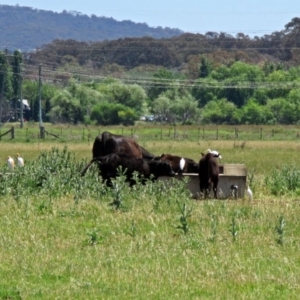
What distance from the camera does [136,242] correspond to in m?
12.8

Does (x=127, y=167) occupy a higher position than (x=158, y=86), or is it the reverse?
(x=127, y=167)

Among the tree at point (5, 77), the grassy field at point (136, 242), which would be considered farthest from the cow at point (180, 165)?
the tree at point (5, 77)

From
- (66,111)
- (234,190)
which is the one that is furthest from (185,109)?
(234,190)

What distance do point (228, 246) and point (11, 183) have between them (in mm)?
6935

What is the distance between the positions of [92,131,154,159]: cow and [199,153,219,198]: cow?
9.52 feet

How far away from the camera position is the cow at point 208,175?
20078 mm

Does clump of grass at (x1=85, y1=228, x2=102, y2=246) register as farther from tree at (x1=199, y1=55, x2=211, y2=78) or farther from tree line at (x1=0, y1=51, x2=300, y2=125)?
tree at (x1=199, y1=55, x2=211, y2=78)

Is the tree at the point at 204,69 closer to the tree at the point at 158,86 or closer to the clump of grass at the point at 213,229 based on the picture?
the tree at the point at 158,86

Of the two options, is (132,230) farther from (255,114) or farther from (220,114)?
(220,114)

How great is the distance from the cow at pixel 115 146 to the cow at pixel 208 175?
2.90m

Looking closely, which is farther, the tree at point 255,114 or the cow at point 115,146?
the tree at point 255,114

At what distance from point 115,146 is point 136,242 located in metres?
10.5

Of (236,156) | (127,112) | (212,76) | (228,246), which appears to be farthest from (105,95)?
(228,246)

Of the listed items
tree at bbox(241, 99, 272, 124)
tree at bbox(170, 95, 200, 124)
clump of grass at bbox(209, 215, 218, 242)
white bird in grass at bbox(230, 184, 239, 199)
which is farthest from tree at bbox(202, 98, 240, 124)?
clump of grass at bbox(209, 215, 218, 242)
